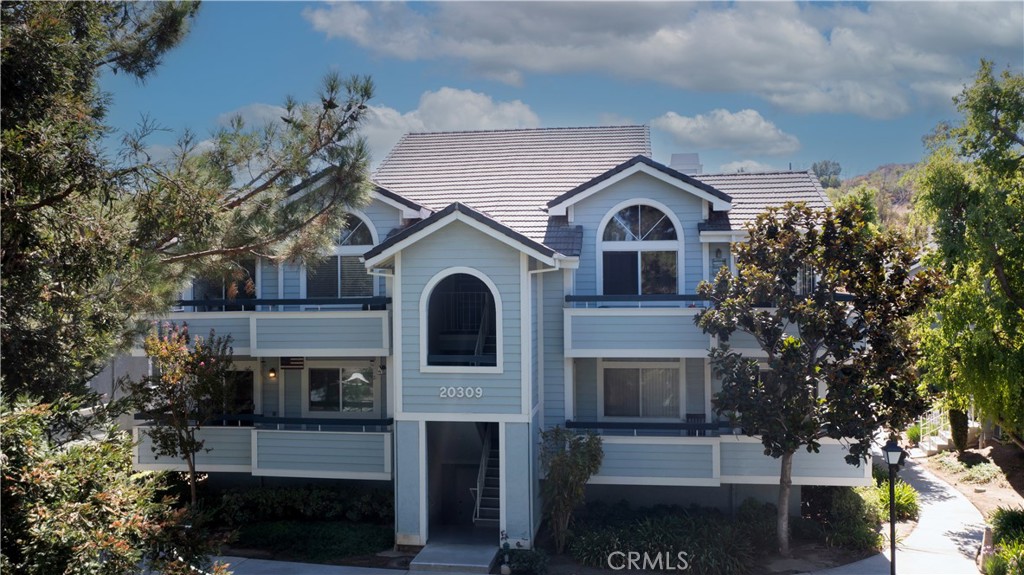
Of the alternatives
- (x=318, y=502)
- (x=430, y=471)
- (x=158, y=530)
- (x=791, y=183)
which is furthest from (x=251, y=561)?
(x=791, y=183)

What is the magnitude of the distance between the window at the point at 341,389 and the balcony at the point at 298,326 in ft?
5.21

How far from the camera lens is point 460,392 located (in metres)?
16.4

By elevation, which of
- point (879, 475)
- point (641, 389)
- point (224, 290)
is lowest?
point (879, 475)

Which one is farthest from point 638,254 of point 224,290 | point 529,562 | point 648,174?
point 224,290

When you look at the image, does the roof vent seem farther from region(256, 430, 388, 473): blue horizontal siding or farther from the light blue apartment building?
region(256, 430, 388, 473): blue horizontal siding

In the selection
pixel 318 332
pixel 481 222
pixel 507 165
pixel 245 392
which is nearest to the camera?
pixel 481 222

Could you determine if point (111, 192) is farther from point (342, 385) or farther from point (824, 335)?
point (824, 335)

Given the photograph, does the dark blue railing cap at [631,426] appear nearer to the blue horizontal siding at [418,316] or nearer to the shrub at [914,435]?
the blue horizontal siding at [418,316]

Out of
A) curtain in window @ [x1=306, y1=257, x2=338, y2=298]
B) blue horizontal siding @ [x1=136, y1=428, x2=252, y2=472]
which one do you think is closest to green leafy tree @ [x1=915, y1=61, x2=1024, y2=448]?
curtain in window @ [x1=306, y1=257, x2=338, y2=298]

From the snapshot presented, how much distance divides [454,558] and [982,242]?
453 inches

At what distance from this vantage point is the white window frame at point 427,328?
16281 millimetres

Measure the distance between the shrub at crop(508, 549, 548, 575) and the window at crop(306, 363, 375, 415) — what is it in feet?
18.3

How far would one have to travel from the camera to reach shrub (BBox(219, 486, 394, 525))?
59.3 feet

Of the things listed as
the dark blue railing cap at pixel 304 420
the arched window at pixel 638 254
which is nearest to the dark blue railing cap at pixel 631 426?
the arched window at pixel 638 254
